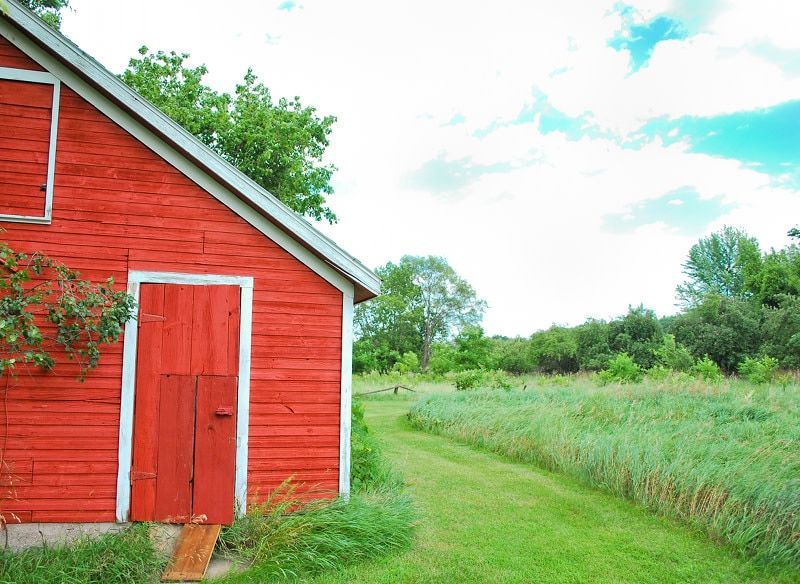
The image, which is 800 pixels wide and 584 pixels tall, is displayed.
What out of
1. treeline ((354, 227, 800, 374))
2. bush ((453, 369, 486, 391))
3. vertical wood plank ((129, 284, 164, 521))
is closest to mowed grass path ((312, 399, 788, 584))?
vertical wood plank ((129, 284, 164, 521))

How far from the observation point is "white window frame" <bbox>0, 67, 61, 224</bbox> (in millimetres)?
6418

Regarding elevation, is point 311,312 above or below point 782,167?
below

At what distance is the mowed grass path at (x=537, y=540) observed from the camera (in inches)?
237

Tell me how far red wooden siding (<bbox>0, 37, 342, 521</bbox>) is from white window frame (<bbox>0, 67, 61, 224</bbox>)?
57 millimetres

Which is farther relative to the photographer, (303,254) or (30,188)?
(303,254)

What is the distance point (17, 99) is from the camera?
21.3 feet

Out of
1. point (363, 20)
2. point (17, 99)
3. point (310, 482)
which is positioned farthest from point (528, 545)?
point (363, 20)

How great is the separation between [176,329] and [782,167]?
3241cm

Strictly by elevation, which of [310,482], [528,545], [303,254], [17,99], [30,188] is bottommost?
[528,545]

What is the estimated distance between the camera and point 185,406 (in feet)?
21.5

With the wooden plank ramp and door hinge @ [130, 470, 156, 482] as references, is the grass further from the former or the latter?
door hinge @ [130, 470, 156, 482]

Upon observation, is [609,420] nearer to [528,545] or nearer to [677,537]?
[677,537]

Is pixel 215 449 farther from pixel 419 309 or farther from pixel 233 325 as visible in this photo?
pixel 419 309

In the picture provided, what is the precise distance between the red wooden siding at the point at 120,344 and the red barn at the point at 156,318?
15mm
